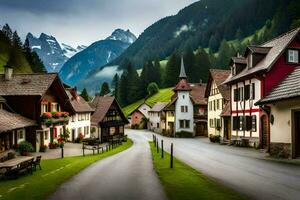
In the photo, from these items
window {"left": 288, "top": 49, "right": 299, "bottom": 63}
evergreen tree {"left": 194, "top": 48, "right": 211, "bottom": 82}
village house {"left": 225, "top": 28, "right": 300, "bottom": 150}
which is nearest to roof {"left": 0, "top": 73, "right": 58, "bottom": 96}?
village house {"left": 225, "top": 28, "right": 300, "bottom": 150}

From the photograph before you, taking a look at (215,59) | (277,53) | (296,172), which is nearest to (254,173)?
(296,172)

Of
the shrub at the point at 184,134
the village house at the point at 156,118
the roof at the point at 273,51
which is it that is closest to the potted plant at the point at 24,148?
the roof at the point at 273,51

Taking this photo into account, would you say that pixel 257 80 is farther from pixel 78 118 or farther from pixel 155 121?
pixel 155 121

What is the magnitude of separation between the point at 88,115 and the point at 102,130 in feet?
11.9

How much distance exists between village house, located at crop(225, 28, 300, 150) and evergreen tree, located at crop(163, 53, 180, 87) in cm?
9167

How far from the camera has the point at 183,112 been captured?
251ft

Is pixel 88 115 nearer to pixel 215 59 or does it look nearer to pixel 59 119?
pixel 59 119

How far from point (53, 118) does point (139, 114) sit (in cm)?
7176

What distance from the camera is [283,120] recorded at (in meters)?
25.9

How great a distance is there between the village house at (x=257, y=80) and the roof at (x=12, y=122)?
64.8 ft

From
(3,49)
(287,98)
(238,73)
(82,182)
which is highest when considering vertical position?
(3,49)

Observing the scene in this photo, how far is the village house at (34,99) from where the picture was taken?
39.3 m

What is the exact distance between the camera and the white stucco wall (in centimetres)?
2482

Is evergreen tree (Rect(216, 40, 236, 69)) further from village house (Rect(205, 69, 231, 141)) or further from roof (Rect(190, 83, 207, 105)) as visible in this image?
village house (Rect(205, 69, 231, 141))
